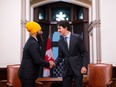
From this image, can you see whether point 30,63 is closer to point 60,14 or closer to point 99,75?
point 99,75

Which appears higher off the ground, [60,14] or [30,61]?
[60,14]

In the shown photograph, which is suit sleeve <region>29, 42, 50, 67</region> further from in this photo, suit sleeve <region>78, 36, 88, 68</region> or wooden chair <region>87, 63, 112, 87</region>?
wooden chair <region>87, 63, 112, 87</region>

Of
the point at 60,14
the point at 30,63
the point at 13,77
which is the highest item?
the point at 60,14

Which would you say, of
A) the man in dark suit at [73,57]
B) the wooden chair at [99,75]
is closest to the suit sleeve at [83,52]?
the man in dark suit at [73,57]

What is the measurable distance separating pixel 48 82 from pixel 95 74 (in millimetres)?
914

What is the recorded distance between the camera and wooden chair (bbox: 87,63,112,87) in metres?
5.05

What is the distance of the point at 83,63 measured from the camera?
150 inches

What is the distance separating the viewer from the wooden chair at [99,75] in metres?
5.05

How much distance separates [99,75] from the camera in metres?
5.11

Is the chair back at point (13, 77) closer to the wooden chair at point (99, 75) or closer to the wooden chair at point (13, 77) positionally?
the wooden chair at point (13, 77)

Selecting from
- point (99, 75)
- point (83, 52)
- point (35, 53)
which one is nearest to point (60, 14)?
point (99, 75)

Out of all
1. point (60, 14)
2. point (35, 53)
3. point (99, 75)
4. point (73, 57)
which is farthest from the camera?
point (60, 14)

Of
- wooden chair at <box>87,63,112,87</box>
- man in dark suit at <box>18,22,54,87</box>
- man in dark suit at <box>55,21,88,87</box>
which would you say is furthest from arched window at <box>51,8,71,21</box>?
man in dark suit at <box>18,22,54,87</box>

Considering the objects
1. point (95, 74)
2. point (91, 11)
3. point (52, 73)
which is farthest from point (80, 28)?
point (95, 74)
